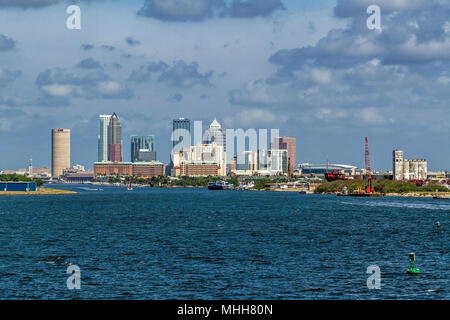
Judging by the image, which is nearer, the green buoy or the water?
the water

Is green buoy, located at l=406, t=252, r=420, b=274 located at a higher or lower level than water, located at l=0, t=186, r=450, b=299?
higher

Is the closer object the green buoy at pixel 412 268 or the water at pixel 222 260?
the water at pixel 222 260

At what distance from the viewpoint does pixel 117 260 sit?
61.5 metres

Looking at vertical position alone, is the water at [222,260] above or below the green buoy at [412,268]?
below

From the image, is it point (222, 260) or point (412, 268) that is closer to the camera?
point (412, 268)

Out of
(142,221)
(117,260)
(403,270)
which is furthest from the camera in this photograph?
(142,221)

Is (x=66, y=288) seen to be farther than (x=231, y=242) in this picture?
No

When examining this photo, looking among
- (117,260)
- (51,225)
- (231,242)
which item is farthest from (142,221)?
(117,260)

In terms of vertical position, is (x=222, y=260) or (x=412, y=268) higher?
(x=412, y=268)
